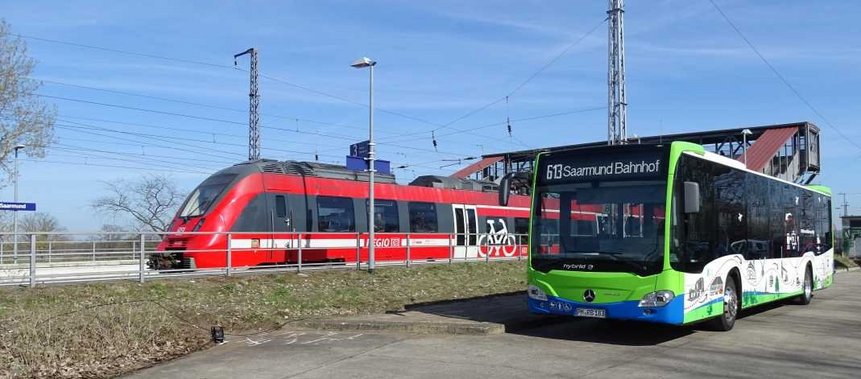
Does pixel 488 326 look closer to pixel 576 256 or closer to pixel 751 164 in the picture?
pixel 576 256

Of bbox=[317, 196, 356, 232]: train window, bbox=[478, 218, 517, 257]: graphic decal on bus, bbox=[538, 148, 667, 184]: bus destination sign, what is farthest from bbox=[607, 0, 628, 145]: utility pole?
bbox=[538, 148, 667, 184]: bus destination sign

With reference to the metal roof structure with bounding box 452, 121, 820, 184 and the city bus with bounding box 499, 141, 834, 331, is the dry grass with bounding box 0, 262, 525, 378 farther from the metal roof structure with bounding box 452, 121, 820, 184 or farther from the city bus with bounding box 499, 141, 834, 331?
the metal roof structure with bounding box 452, 121, 820, 184

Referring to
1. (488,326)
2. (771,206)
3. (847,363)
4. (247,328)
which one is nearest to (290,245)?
(247,328)

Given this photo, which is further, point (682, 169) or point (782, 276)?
point (782, 276)

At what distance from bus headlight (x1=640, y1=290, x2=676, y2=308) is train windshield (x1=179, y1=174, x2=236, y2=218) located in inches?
524

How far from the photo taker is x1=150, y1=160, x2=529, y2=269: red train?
62.3 feet

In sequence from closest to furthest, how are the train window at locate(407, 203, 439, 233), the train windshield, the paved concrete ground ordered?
the paved concrete ground
the train windshield
the train window at locate(407, 203, 439, 233)

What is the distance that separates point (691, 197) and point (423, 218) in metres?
17.2

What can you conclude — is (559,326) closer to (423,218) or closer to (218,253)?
(218,253)

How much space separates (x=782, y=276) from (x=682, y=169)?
6041mm

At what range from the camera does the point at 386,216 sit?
24.9m

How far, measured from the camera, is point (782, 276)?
14766 mm

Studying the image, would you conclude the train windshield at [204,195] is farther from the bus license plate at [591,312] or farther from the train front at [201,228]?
the bus license plate at [591,312]

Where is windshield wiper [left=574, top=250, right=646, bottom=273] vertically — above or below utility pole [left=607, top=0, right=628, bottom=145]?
below
